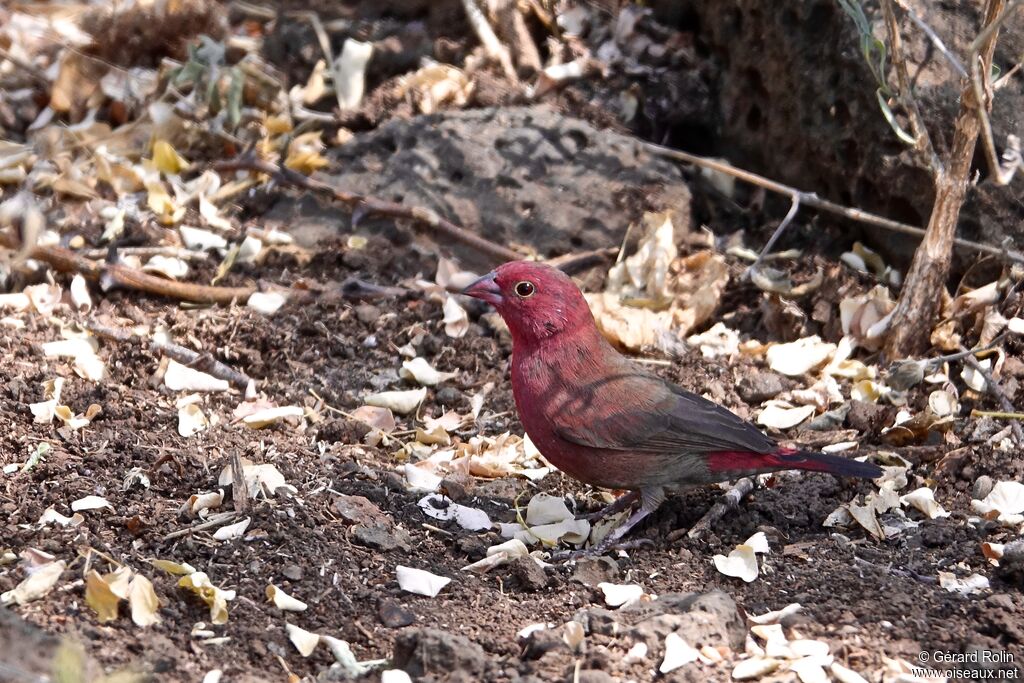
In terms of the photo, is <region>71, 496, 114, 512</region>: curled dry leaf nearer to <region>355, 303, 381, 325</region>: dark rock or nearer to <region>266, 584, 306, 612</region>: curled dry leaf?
<region>266, 584, 306, 612</region>: curled dry leaf

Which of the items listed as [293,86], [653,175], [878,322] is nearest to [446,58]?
[293,86]

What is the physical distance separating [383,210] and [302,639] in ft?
10.1

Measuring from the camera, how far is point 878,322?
5.32 m

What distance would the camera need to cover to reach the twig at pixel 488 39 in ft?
22.6

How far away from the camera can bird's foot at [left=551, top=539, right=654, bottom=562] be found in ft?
13.6

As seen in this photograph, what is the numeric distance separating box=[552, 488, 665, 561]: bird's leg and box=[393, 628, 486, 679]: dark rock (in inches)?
39.6

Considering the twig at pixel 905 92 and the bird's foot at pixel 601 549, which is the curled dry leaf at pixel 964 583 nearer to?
the bird's foot at pixel 601 549

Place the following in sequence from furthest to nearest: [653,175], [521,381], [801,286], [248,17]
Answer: [248,17] → [653,175] → [801,286] → [521,381]

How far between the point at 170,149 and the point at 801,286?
10.9 ft

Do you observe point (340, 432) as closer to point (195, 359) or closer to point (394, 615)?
point (195, 359)

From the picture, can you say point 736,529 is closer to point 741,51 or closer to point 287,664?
point 287,664

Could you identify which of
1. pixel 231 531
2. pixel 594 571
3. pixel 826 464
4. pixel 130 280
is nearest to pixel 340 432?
pixel 231 531

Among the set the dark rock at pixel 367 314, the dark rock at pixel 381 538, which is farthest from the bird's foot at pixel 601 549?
the dark rock at pixel 367 314

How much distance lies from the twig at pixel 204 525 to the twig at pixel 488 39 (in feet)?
12.1
